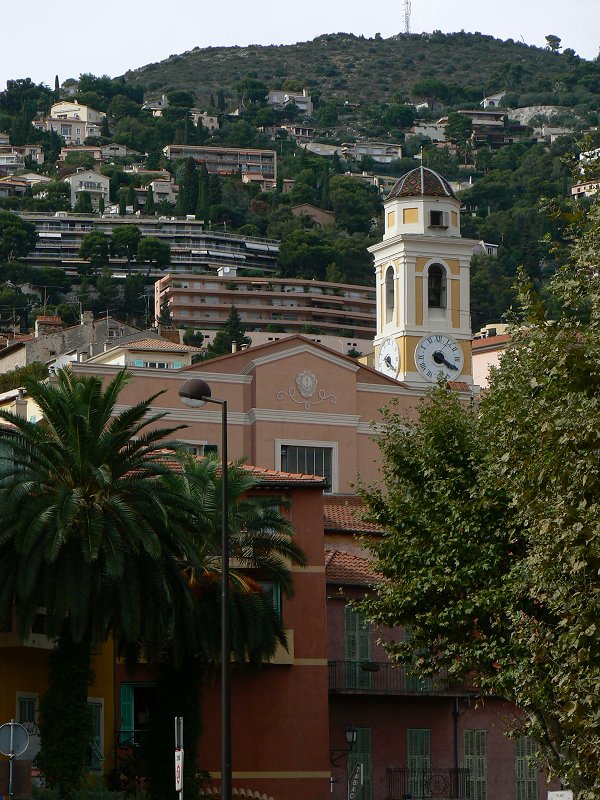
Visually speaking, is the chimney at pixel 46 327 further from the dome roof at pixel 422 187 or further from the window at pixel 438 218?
the window at pixel 438 218

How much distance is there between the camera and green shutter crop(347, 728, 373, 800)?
52969 millimetres

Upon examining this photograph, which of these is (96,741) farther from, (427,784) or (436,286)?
(436,286)

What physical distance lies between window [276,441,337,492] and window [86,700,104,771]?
25.8m

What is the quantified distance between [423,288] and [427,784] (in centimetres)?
3884

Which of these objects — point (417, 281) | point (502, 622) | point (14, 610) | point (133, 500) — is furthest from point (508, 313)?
point (417, 281)

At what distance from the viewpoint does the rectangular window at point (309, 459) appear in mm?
74562

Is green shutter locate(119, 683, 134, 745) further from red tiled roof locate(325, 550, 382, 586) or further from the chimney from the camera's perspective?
the chimney

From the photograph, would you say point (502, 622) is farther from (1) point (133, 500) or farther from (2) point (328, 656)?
(2) point (328, 656)

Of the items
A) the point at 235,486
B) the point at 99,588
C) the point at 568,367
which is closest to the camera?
the point at 568,367

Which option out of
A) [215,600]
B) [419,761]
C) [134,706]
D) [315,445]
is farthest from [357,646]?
[315,445]

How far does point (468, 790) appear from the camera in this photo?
178ft

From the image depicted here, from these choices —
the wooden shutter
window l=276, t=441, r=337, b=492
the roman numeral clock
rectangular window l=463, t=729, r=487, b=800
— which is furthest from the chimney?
the wooden shutter

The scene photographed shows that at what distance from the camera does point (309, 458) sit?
2950 inches

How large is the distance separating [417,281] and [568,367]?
6116cm
